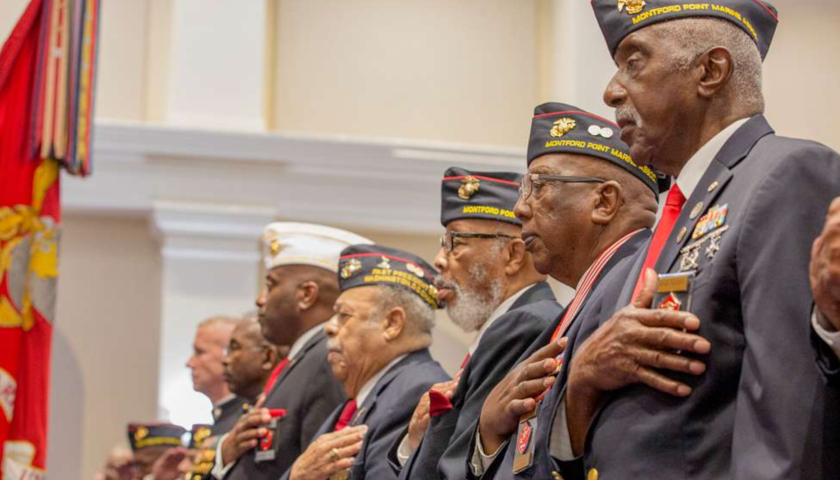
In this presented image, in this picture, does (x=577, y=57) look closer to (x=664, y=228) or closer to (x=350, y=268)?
(x=350, y=268)

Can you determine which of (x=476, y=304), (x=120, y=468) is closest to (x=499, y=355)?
(x=476, y=304)

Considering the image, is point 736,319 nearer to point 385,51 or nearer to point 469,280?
point 469,280

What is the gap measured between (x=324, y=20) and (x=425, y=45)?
2.43 feet

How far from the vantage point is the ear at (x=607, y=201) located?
346 centimetres

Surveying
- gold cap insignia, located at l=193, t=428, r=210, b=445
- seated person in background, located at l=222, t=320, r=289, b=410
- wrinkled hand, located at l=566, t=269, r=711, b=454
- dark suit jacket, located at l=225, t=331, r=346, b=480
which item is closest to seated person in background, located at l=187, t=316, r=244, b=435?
gold cap insignia, located at l=193, t=428, r=210, b=445

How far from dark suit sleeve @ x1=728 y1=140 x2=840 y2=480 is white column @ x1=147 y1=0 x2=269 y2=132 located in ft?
22.5

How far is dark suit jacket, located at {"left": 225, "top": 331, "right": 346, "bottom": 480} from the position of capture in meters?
5.17

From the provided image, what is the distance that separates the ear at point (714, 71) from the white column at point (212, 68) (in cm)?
647

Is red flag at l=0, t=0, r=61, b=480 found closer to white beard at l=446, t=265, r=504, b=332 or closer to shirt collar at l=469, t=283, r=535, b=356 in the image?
white beard at l=446, t=265, r=504, b=332

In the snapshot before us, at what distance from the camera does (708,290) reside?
2.38m

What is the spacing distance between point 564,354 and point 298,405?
257 centimetres

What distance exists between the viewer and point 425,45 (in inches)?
384

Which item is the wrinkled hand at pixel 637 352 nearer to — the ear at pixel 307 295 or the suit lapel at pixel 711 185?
the suit lapel at pixel 711 185

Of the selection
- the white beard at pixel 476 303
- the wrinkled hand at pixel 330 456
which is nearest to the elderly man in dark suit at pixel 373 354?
the wrinkled hand at pixel 330 456
